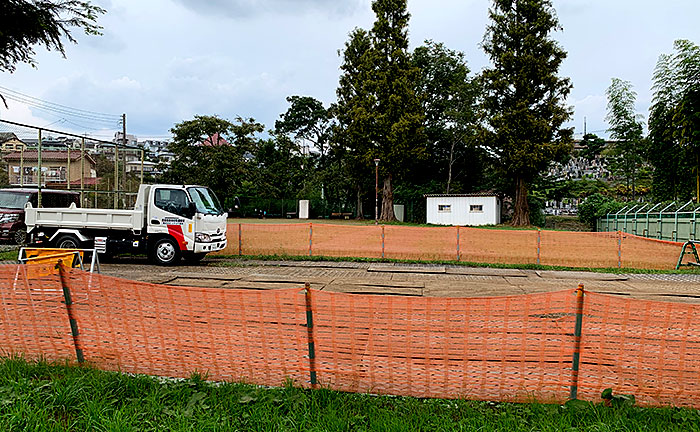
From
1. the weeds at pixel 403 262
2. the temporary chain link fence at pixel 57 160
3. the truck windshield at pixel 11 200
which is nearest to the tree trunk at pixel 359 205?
the temporary chain link fence at pixel 57 160

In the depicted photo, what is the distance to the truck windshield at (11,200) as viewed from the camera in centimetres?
1809

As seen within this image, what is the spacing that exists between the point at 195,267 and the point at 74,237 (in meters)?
3.48

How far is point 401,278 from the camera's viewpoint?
1199 cm

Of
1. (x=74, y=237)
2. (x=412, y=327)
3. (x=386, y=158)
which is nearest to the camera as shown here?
(x=412, y=327)

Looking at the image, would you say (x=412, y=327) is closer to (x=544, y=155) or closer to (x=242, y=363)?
(x=242, y=363)

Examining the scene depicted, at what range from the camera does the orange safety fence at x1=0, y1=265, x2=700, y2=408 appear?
13.5 feet

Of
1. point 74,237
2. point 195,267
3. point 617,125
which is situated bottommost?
point 195,267

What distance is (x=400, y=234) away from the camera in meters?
16.8

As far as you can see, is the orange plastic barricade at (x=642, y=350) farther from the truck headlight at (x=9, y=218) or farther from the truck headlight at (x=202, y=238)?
the truck headlight at (x=9, y=218)

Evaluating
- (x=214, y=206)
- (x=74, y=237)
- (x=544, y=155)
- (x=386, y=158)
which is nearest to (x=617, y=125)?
(x=544, y=155)

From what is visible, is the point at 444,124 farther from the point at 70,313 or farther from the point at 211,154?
the point at 70,313

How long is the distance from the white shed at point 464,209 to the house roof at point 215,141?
24.5m

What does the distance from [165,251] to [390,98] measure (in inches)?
1242

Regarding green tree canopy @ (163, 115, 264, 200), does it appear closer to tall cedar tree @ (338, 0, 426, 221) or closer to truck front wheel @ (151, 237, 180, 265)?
tall cedar tree @ (338, 0, 426, 221)
